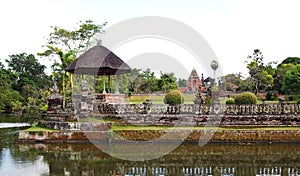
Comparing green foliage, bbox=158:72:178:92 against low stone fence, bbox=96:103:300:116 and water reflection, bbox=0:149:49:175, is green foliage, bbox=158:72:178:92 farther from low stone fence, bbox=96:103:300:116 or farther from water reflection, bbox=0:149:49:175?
water reflection, bbox=0:149:49:175

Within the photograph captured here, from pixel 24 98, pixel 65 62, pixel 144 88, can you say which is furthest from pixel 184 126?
Result: pixel 144 88

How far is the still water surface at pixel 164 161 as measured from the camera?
32.1 feet

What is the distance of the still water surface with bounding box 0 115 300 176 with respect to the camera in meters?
9.77

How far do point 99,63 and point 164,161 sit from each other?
7574 millimetres

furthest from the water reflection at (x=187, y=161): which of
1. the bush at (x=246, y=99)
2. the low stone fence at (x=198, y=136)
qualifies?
the bush at (x=246, y=99)

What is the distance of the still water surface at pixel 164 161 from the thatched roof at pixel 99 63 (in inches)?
183

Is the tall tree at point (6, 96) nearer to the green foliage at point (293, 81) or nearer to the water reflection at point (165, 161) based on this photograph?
the water reflection at point (165, 161)

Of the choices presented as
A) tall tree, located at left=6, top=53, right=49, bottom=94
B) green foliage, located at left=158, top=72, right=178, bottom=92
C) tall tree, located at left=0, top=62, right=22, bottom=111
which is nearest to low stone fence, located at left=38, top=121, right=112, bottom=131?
tall tree, located at left=0, top=62, right=22, bottom=111

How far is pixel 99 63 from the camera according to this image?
57.0 feet

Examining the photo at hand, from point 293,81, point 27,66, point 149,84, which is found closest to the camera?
point 293,81

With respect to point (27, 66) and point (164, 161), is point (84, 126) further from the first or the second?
point (27, 66)

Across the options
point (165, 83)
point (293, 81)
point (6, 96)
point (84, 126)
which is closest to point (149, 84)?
point (165, 83)

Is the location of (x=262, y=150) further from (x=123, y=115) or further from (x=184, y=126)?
(x=123, y=115)

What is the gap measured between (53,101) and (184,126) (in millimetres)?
6403
